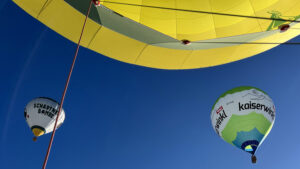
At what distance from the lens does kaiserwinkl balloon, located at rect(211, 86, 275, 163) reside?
482 cm

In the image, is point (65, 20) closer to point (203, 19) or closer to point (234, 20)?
point (203, 19)

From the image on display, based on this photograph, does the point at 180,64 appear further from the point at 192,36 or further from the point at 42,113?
the point at 42,113

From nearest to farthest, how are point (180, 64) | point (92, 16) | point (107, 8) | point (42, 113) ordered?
1. point (107, 8)
2. point (92, 16)
3. point (180, 64)
4. point (42, 113)

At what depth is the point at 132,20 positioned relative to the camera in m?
4.48

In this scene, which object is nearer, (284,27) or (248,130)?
(284,27)

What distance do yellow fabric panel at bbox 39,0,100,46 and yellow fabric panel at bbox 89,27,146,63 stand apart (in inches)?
6.1

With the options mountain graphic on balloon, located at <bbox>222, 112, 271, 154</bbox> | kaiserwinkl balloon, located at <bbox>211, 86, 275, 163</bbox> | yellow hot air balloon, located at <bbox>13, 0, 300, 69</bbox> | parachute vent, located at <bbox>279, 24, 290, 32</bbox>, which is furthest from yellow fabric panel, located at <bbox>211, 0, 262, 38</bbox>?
mountain graphic on balloon, located at <bbox>222, 112, 271, 154</bbox>

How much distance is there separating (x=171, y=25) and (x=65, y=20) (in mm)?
1893

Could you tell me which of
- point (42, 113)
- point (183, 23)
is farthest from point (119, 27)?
point (42, 113)

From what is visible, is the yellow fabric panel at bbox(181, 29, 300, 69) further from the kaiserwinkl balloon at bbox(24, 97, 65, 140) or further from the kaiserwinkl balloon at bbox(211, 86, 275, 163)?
the kaiserwinkl balloon at bbox(24, 97, 65, 140)

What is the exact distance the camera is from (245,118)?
4871mm

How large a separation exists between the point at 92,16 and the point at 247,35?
8.96 feet

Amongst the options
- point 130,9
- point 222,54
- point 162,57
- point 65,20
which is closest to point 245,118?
point 222,54

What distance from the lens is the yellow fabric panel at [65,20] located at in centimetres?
463
